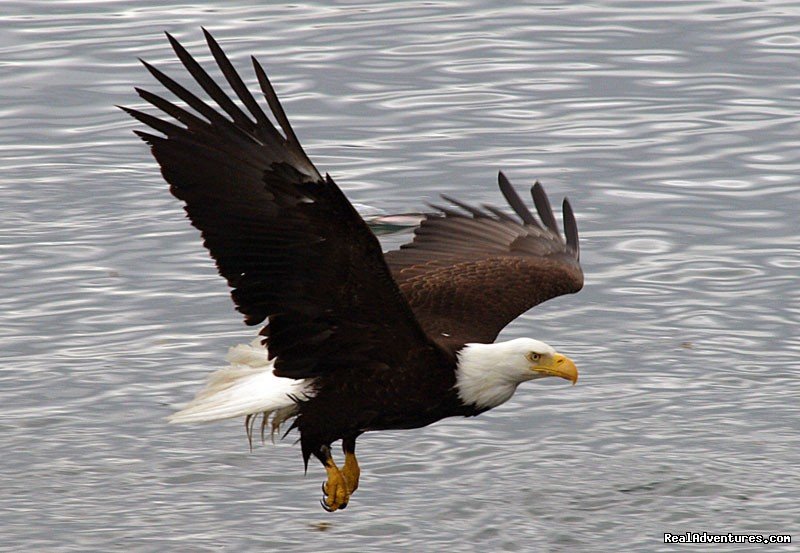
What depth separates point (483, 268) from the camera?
9117 millimetres

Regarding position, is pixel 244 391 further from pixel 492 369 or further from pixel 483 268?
pixel 483 268

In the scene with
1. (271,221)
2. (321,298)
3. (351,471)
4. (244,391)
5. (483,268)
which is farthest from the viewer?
(483,268)

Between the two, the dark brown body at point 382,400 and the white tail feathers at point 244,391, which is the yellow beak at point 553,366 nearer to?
the dark brown body at point 382,400

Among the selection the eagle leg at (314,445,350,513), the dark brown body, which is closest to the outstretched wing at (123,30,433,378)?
the dark brown body

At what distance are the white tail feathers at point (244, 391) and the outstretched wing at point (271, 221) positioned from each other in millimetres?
463

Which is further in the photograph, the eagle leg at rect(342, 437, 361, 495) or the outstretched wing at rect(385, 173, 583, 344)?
the outstretched wing at rect(385, 173, 583, 344)

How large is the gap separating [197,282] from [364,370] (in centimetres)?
320

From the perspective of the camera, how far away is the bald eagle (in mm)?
7109

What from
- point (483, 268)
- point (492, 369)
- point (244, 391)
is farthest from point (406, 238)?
point (492, 369)

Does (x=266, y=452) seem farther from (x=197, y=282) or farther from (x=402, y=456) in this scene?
(x=197, y=282)

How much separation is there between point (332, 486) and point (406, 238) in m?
3.06

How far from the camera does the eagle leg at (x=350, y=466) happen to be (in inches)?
325

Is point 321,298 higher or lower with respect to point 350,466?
higher

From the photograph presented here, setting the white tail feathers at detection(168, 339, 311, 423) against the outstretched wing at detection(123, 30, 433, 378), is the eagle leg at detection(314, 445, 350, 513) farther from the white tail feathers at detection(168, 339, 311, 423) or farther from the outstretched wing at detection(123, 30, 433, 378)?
the outstretched wing at detection(123, 30, 433, 378)
